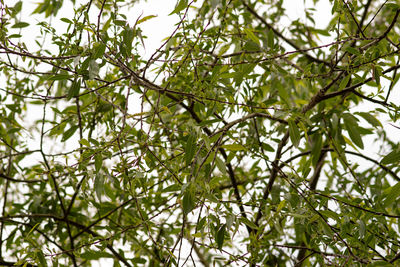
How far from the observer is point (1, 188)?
182cm

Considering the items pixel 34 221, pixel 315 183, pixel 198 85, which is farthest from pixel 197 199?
pixel 315 183

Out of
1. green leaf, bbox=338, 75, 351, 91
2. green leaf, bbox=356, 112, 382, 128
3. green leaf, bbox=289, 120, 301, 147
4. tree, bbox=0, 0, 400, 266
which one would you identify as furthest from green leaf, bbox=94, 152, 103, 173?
green leaf, bbox=356, 112, 382, 128

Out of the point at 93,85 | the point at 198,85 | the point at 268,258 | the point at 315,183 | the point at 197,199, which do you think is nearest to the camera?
the point at 197,199

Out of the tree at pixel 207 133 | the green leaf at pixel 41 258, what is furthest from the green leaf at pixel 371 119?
the green leaf at pixel 41 258

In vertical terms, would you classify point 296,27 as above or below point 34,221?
above

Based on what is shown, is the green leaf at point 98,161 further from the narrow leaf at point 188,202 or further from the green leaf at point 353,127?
the green leaf at point 353,127

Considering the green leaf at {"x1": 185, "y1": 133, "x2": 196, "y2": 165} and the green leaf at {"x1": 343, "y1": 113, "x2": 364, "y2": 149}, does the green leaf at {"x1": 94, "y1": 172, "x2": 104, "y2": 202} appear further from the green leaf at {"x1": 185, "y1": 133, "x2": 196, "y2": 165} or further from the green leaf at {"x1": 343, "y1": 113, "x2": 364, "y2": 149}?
the green leaf at {"x1": 343, "y1": 113, "x2": 364, "y2": 149}

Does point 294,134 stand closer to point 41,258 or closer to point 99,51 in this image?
point 99,51

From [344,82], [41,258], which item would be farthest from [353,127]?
[41,258]

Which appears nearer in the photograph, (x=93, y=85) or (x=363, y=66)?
(x=363, y=66)

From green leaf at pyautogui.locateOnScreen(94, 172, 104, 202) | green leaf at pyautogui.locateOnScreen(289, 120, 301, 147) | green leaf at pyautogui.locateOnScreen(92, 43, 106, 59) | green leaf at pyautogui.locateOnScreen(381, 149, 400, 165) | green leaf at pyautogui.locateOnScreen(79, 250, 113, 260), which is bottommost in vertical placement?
green leaf at pyautogui.locateOnScreen(381, 149, 400, 165)

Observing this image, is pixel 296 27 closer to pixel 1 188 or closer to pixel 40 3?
pixel 40 3

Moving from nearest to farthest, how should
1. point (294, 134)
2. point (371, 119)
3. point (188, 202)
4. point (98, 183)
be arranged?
point (188, 202), point (98, 183), point (294, 134), point (371, 119)

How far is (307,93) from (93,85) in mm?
904
